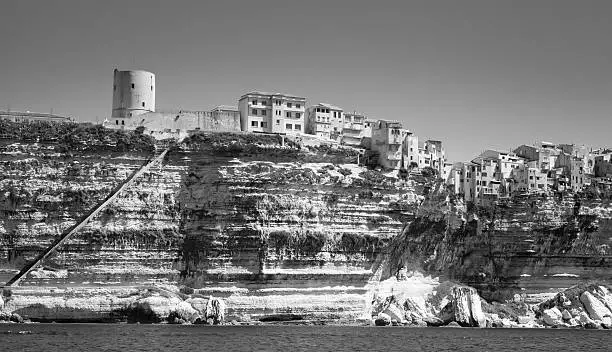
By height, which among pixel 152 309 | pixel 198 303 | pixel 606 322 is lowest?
pixel 606 322

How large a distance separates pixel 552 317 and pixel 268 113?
2156cm

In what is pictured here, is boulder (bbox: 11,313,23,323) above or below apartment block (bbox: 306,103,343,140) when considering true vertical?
below

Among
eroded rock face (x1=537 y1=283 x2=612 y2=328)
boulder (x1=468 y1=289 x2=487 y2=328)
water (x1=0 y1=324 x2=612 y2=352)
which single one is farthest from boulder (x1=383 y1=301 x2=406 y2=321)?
eroded rock face (x1=537 y1=283 x2=612 y2=328)

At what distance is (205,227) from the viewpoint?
172 feet

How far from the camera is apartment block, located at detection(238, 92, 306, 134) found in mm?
58875

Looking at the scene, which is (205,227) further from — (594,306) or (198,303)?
(594,306)

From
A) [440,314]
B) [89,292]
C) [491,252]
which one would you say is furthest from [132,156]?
[491,252]

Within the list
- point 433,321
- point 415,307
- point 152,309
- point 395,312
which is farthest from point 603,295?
point 152,309

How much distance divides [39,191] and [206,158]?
9098 mm

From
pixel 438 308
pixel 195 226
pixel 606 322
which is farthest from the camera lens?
pixel 606 322

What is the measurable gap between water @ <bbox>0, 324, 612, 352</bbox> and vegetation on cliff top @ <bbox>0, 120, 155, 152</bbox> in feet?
33.4

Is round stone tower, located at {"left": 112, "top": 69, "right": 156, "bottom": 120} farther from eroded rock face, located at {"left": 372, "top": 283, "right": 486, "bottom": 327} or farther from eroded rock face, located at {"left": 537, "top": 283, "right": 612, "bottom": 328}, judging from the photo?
eroded rock face, located at {"left": 537, "top": 283, "right": 612, "bottom": 328}

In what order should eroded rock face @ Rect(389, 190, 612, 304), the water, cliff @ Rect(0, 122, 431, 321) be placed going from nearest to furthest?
the water, cliff @ Rect(0, 122, 431, 321), eroded rock face @ Rect(389, 190, 612, 304)

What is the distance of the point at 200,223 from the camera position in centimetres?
5253
